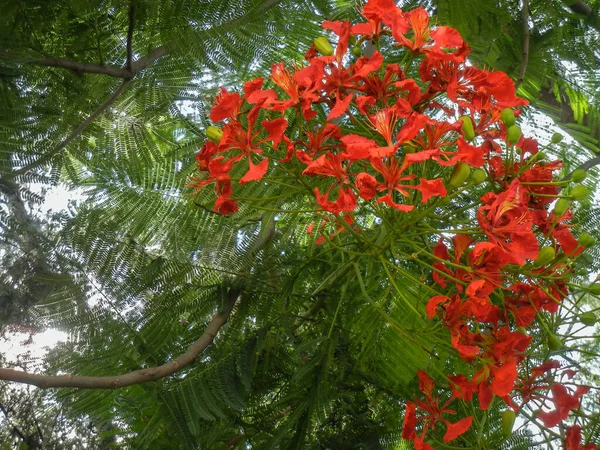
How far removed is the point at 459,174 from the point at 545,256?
127 millimetres

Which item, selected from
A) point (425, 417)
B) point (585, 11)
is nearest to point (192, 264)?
point (425, 417)

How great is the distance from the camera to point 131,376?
87 cm

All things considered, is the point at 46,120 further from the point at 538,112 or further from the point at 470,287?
the point at 538,112

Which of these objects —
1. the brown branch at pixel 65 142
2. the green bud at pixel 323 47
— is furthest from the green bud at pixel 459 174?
the brown branch at pixel 65 142

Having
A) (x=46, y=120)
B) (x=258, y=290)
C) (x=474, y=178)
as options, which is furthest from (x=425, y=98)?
(x=46, y=120)

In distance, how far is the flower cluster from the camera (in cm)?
75

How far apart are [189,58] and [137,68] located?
0.16 m

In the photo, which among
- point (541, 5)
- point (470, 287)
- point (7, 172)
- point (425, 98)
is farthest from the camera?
point (541, 5)

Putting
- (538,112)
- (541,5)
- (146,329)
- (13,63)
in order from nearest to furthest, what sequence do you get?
(13,63)
(146,329)
(541,5)
(538,112)

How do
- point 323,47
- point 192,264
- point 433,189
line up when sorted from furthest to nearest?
point 192,264 < point 323,47 < point 433,189

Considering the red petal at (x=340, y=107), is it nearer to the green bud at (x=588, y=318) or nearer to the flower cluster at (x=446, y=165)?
the flower cluster at (x=446, y=165)

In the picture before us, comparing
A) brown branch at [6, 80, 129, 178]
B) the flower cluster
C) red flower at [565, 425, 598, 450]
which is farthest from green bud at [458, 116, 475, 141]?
brown branch at [6, 80, 129, 178]

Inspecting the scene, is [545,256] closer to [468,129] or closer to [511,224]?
[511,224]

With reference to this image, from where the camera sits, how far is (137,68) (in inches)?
50.6
